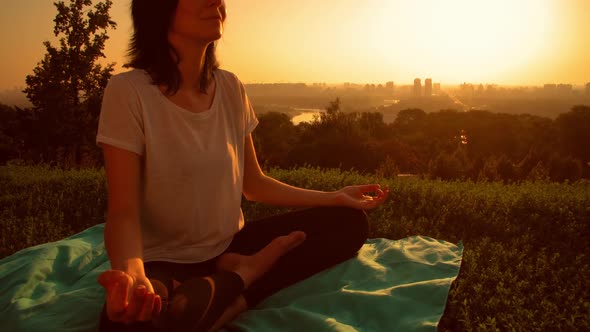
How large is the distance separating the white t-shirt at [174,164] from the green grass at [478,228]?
1444mm

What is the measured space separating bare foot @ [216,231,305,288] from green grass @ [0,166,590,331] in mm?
1017

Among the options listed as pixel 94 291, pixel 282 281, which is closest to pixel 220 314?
pixel 282 281

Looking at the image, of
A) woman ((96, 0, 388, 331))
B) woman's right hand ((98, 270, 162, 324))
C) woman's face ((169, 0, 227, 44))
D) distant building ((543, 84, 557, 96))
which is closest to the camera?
woman's right hand ((98, 270, 162, 324))

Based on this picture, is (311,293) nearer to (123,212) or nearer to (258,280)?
(258,280)

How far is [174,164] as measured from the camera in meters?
2.23

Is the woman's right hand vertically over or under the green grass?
over

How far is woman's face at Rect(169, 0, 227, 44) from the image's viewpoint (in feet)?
7.40

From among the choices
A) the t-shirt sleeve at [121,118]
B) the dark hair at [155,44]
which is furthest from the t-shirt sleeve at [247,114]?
the t-shirt sleeve at [121,118]

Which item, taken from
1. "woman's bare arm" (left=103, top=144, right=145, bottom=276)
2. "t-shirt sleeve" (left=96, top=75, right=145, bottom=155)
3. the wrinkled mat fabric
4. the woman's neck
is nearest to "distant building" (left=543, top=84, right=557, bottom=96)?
the wrinkled mat fabric

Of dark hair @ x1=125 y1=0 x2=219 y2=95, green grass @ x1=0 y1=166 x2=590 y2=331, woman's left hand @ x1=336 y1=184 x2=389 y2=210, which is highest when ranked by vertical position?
dark hair @ x1=125 y1=0 x2=219 y2=95

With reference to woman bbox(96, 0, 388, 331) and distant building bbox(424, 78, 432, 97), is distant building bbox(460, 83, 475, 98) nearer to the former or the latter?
distant building bbox(424, 78, 432, 97)

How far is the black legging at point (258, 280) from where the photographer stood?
1.93m

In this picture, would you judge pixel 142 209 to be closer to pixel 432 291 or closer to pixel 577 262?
pixel 432 291

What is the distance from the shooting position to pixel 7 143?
27.3 metres
